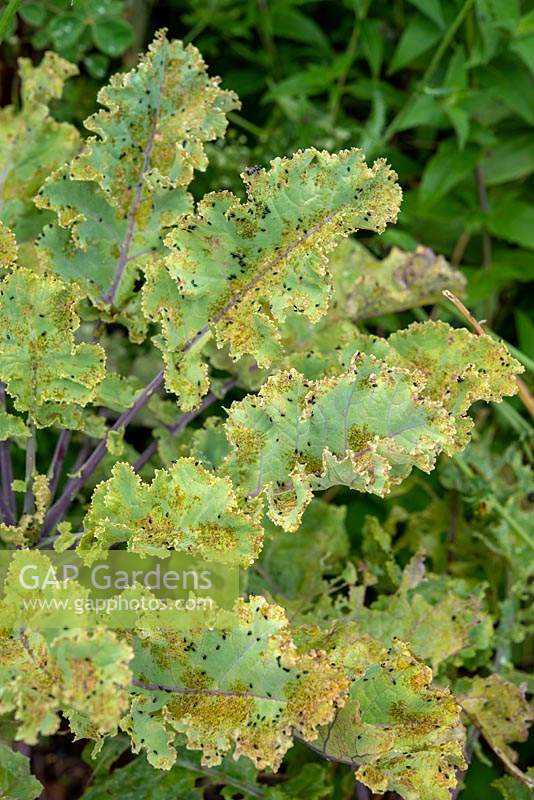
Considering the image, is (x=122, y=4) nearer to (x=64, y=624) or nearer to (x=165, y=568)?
(x=165, y=568)

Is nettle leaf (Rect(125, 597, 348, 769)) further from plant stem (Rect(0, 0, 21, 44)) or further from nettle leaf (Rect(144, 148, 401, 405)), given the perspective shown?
plant stem (Rect(0, 0, 21, 44))

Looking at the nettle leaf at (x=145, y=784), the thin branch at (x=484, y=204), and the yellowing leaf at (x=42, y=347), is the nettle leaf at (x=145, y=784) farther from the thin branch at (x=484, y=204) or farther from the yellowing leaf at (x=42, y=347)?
the thin branch at (x=484, y=204)

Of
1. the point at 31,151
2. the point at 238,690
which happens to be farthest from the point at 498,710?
the point at 31,151

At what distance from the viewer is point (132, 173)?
1.03 metres

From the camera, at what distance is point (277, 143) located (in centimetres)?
165

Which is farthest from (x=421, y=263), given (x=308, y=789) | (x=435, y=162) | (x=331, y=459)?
(x=308, y=789)

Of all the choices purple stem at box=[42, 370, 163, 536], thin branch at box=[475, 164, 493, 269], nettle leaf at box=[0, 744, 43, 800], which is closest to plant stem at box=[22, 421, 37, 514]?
purple stem at box=[42, 370, 163, 536]

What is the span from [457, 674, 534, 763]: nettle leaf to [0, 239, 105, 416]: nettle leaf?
585 mm

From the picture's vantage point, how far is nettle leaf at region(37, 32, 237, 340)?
1.02 meters

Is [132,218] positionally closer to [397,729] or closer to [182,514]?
[182,514]

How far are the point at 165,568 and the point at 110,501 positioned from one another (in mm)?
386

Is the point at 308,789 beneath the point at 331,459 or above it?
beneath

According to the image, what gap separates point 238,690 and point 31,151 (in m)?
0.74

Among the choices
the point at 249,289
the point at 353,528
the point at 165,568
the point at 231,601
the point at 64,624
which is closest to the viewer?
the point at 64,624
